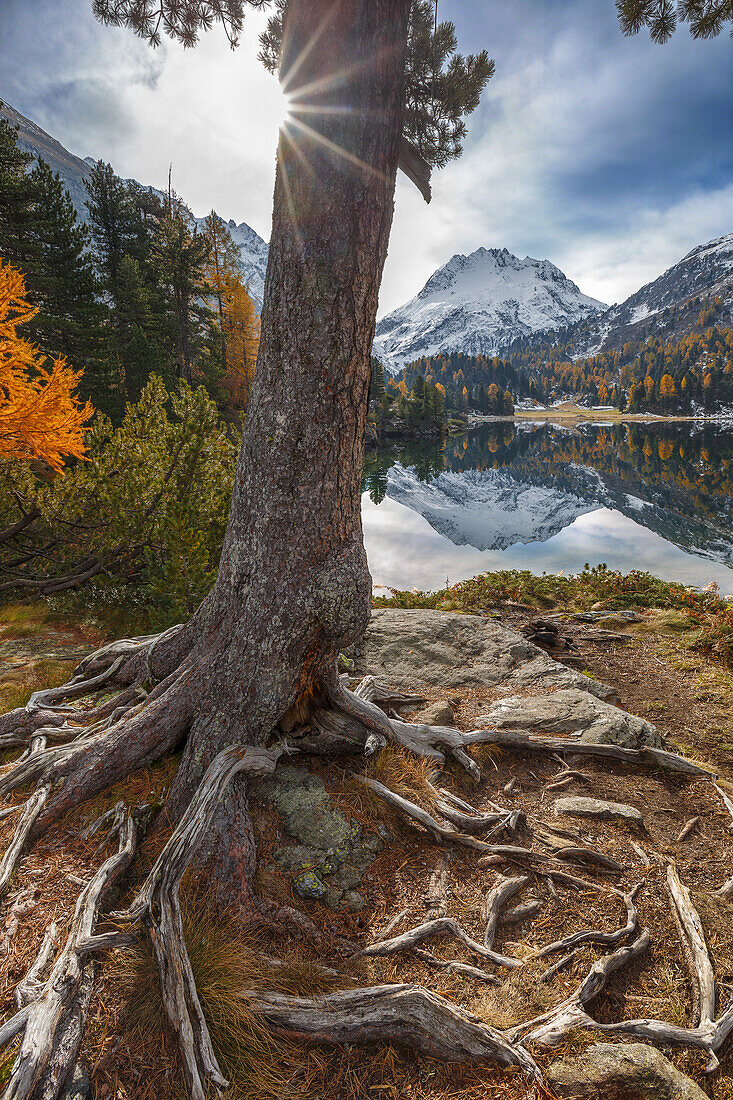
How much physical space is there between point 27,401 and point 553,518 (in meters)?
22.8

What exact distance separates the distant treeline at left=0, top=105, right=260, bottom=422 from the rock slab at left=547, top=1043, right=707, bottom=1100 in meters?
21.4

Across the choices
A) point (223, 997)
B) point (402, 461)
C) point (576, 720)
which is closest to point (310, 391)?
point (223, 997)

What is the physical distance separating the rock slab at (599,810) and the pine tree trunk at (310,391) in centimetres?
231

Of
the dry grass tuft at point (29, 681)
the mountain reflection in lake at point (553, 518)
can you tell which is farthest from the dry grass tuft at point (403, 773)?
the mountain reflection in lake at point (553, 518)

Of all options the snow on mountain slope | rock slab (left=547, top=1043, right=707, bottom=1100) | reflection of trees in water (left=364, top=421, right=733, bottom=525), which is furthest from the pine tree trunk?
reflection of trees in water (left=364, top=421, right=733, bottom=525)

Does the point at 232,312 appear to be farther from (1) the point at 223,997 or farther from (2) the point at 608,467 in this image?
(1) the point at 223,997

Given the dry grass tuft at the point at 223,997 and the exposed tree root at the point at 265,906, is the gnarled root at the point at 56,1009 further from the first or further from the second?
the dry grass tuft at the point at 223,997

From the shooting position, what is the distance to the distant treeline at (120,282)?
1805 cm

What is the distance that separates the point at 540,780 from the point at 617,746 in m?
0.91

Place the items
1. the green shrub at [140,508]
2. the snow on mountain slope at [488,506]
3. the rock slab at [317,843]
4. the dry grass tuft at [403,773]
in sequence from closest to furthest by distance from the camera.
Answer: the rock slab at [317,843]
the dry grass tuft at [403,773]
the green shrub at [140,508]
the snow on mountain slope at [488,506]

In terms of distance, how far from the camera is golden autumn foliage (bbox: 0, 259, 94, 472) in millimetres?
6414

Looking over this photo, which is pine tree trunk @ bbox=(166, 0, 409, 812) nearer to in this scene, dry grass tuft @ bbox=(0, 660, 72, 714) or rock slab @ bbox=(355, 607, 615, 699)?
rock slab @ bbox=(355, 607, 615, 699)

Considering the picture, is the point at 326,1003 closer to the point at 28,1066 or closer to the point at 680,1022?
the point at 28,1066

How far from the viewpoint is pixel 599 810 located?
3713 mm
